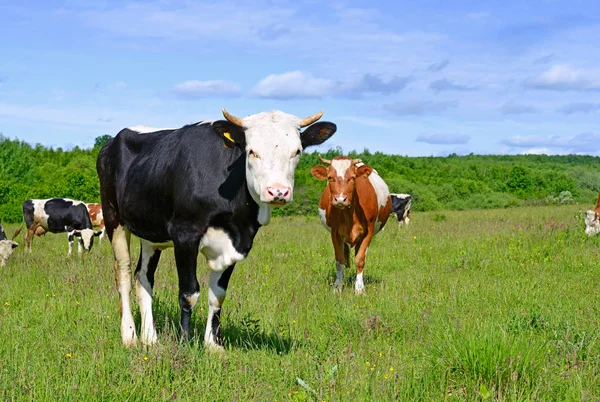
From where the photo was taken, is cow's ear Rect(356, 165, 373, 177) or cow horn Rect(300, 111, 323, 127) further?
cow's ear Rect(356, 165, 373, 177)

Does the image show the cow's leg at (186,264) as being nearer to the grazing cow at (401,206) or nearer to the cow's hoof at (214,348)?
the cow's hoof at (214,348)

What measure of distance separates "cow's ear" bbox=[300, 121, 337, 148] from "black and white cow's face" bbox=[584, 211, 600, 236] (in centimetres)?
1004

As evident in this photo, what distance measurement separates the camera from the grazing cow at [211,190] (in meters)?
4.92

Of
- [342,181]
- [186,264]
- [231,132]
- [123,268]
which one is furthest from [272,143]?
[342,181]

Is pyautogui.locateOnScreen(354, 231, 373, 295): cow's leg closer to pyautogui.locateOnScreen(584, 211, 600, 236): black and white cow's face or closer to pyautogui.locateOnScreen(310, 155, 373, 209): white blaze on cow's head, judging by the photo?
pyautogui.locateOnScreen(310, 155, 373, 209): white blaze on cow's head

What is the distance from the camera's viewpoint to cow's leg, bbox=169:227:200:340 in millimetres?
5277

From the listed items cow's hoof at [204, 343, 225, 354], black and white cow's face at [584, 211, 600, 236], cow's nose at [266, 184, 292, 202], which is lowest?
cow's hoof at [204, 343, 225, 354]

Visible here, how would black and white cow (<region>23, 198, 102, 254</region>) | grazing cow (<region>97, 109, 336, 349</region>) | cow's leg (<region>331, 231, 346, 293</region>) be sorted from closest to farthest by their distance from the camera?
grazing cow (<region>97, 109, 336, 349</region>)
cow's leg (<region>331, 231, 346, 293</region>)
black and white cow (<region>23, 198, 102, 254</region>)

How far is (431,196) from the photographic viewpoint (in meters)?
49.5

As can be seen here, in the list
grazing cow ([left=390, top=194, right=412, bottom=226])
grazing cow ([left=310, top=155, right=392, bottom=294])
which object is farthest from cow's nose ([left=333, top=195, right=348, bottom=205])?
grazing cow ([left=390, top=194, right=412, bottom=226])

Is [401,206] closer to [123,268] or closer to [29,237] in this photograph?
[29,237]

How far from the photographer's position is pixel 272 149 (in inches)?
191

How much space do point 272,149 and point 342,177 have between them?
14.6ft

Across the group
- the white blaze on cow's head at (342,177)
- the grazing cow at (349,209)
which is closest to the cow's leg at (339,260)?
the grazing cow at (349,209)
